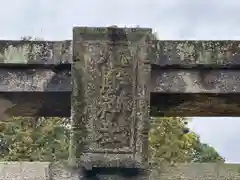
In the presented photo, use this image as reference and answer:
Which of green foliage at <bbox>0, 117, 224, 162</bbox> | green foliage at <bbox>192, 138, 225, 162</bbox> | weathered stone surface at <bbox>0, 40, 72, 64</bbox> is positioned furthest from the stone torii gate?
green foliage at <bbox>192, 138, 225, 162</bbox>

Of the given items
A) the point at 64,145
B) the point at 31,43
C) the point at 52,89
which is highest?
the point at 31,43

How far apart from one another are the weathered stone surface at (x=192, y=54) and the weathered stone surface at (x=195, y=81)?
0.09 metres

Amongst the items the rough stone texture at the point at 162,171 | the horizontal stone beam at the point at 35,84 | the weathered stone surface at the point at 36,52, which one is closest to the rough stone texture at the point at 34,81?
the horizontal stone beam at the point at 35,84

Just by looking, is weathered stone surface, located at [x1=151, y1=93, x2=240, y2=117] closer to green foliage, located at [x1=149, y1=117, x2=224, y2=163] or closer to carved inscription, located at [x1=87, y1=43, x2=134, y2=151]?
carved inscription, located at [x1=87, y1=43, x2=134, y2=151]

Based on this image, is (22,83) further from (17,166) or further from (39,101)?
(17,166)

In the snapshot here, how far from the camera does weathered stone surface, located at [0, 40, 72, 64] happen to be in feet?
15.5

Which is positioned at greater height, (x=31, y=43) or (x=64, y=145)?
(x=31, y=43)

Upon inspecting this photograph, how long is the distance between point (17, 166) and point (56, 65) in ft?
2.71

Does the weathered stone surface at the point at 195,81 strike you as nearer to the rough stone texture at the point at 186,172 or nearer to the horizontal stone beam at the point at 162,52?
the horizontal stone beam at the point at 162,52

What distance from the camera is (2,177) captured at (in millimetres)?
4785

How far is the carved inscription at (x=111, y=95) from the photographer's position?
4.55 metres

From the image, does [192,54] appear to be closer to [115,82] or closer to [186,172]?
[115,82]

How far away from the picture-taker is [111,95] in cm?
459

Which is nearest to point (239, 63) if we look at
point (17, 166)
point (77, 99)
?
point (77, 99)
